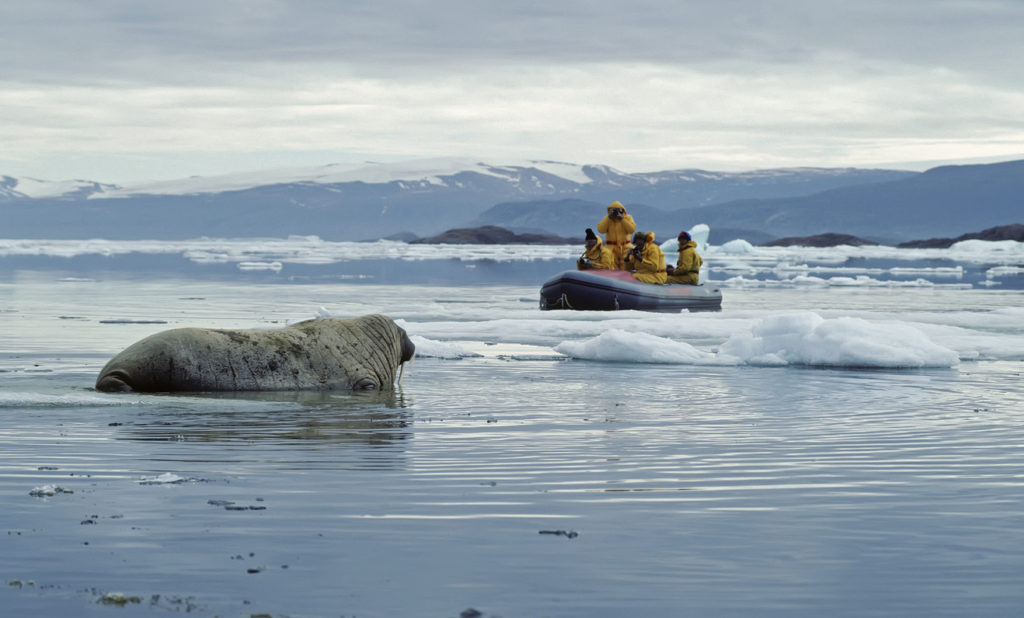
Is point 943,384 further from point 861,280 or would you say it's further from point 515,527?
point 861,280

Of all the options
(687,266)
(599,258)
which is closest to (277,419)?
(599,258)

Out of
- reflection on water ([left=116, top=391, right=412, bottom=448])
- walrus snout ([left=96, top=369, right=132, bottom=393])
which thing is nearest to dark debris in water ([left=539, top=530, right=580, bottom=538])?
reflection on water ([left=116, top=391, right=412, bottom=448])

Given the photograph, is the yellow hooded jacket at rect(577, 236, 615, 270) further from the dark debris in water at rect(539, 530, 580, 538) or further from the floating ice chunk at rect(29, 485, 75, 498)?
the dark debris in water at rect(539, 530, 580, 538)

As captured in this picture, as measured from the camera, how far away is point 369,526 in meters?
5.12

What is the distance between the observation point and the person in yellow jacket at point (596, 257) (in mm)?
22391

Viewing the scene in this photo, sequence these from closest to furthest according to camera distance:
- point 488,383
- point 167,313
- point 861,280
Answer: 1. point 488,383
2. point 167,313
3. point 861,280

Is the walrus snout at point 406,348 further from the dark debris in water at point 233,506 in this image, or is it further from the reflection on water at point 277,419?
the dark debris in water at point 233,506

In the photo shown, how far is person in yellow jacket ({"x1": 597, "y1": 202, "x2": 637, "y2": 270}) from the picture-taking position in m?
22.2

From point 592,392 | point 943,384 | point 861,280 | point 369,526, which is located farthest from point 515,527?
point 861,280

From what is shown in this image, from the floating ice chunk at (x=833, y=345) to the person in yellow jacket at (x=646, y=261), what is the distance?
792 centimetres

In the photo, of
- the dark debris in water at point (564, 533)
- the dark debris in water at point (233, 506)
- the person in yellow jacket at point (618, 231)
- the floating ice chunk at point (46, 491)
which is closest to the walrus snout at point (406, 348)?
the floating ice chunk at point (46, 491)

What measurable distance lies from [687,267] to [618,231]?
4.55 feet

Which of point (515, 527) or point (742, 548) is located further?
point (515, 527)

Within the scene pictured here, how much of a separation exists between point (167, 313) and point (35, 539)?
16.4 meters
